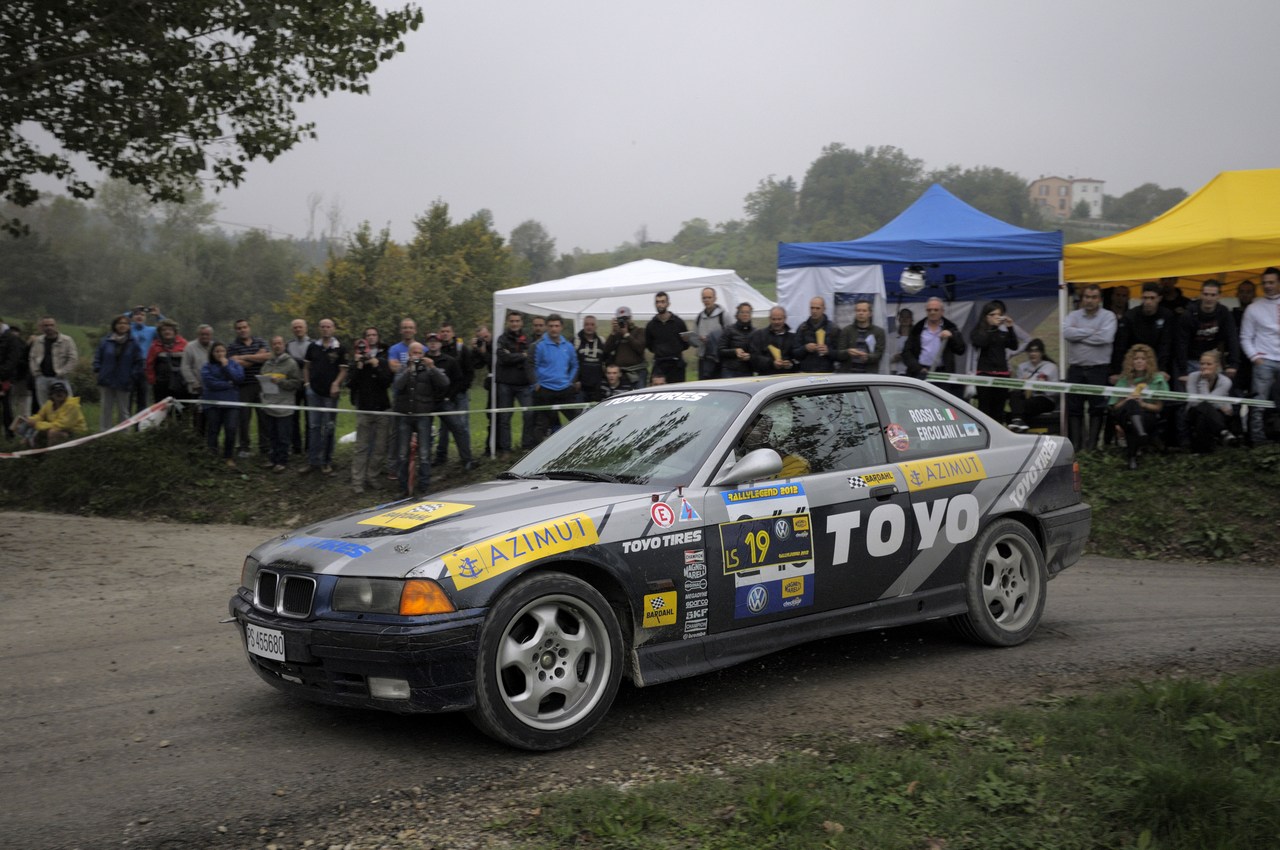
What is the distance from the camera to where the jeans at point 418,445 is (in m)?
13.8

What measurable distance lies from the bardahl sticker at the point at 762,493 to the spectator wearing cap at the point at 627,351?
31.2 ft

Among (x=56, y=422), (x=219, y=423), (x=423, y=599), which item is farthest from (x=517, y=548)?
(x=56, y=422)

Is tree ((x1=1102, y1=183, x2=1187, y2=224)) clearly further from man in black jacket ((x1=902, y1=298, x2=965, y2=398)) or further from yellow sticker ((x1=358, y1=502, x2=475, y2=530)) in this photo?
yellow sticker ((x1=358, y1=502, x2=475, y2=530))

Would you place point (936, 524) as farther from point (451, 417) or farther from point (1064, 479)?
point (451, 417)

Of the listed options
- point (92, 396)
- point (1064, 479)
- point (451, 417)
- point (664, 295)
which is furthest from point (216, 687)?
point (92, 396)

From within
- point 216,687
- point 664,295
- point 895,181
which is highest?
point 895,181

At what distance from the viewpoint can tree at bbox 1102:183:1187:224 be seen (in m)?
72.8

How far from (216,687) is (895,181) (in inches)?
3021

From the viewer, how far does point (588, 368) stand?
1540 centimetres

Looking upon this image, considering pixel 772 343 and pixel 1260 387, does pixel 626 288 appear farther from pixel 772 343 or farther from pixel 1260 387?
pixel 1260 387

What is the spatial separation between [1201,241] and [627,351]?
727 cm

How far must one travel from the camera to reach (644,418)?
20.5 feet

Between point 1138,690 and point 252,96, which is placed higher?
point 252,96

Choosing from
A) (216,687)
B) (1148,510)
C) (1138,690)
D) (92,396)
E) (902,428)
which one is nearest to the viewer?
(1138,690)
